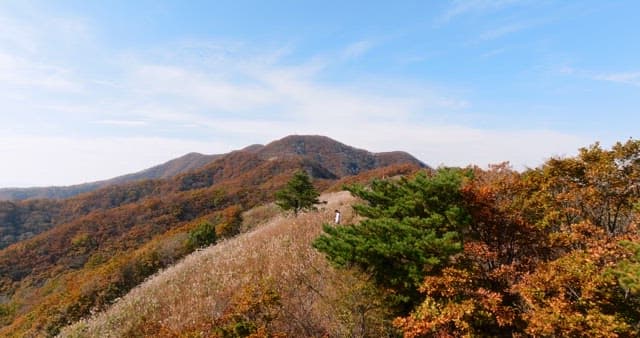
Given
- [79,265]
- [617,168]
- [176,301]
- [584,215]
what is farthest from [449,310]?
[79,265]

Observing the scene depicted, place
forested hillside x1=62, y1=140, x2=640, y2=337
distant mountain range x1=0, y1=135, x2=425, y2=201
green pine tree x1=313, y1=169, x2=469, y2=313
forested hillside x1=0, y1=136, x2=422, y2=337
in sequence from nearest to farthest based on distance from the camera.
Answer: forested hillside x1=62, y1=140, x2=640, y2=337 < green pine tree x1=313, y1=169, x2=469, y2=313 < forested hillside x1=0, y1=136, x2=422, y2=337 < distant mountain range x1=0, y1=135, x2=425, y2=201

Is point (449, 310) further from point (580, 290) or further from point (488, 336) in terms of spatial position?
point (580, 290)

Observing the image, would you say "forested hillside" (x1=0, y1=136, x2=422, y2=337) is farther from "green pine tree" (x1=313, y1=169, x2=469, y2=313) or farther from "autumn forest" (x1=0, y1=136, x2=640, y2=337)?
"green pine tree" (x1=313, y1=169, x2=469, y2=313)

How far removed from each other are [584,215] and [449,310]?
3714 millimetres

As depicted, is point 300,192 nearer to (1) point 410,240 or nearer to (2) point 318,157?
(1) point 410,240

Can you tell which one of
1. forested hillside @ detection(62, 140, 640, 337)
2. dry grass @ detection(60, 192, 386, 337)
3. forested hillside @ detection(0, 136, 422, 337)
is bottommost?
forested hillside @ detection(0, 136, 422, 337)

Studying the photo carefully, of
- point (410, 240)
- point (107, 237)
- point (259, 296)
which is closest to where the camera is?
point (410, 240)

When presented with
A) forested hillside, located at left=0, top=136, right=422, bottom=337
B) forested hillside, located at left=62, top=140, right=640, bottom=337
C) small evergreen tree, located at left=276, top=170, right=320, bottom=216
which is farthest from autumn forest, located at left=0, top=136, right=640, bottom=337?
small evergreen tree, located at left=276, top=170, right=320, bottom=216

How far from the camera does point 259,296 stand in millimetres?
7492

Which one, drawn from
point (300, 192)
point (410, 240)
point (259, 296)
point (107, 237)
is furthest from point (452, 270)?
point (107, 237)

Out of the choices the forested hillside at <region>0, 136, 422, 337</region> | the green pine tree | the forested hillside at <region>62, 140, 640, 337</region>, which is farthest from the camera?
the forested hillside at <region>0, 136, 422, 337</region>

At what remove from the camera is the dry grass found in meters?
7.20

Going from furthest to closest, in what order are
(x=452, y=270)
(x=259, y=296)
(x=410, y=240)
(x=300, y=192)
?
(x=300, y=192), (x=259, y=296), (x=410, y=240), (x=452, y=270)

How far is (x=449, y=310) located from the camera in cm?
624
